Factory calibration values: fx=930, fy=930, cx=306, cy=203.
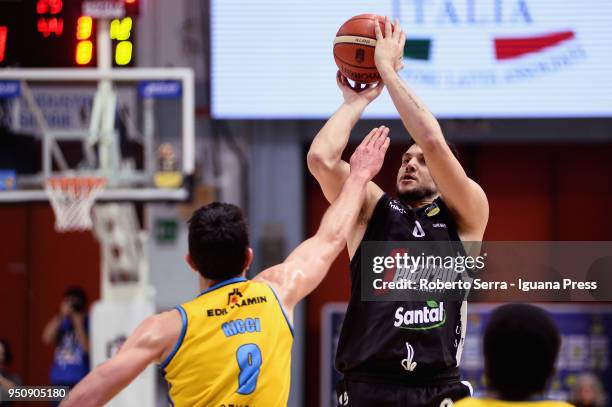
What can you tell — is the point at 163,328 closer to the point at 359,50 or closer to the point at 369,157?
the point at 369,157

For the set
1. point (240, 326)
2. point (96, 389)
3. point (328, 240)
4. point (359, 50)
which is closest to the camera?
point (96, 389)

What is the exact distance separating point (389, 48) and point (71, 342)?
7.26 m

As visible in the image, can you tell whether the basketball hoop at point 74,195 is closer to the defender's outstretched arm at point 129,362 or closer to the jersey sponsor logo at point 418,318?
the jersey sponsor logo at point 418,318

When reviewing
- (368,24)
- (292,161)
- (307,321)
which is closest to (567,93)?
(292,161)

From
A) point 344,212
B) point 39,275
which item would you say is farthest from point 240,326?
point 39,275

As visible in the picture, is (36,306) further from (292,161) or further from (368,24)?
(368,24)

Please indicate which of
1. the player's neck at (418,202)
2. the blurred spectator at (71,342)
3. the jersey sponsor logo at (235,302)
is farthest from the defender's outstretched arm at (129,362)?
the blurred spectator at (71,342)

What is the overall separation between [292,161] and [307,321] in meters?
2.18

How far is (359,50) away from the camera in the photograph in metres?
4.95

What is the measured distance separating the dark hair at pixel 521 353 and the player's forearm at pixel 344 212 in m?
1.52

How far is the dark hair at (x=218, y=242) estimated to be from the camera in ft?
12.3

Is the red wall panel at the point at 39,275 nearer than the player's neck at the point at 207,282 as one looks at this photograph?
No

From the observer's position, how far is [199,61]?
40.3ft

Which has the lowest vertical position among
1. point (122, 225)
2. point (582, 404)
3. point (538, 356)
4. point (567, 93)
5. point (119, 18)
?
point (582, 404)
